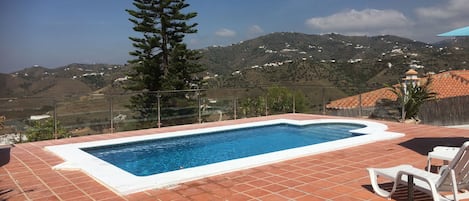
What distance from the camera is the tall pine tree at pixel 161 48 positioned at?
15.1 metres

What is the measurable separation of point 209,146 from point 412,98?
18.1 ft

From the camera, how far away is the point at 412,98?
941 centimetres

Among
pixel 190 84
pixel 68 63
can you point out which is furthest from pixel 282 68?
pixel 68 63

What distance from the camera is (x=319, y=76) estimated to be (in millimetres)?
30969

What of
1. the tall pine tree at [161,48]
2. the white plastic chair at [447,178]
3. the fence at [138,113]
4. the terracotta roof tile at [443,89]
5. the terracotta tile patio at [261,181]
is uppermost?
the tall pine tree at [161,48]

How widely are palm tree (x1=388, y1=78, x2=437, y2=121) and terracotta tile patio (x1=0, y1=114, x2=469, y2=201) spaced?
12.8ft

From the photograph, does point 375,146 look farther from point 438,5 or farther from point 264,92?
point 438,5

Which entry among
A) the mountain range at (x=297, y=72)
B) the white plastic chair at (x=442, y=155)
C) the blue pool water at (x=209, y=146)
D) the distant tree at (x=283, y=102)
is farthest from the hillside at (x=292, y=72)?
the white plastic chair at (x=442, y=155)

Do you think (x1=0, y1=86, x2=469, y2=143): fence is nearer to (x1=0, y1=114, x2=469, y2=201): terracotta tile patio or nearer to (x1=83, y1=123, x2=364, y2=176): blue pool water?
(x1=83, y1=123, x2=364, y2=176): blue pool water

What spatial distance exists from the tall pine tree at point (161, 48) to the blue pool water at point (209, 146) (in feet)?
24.4

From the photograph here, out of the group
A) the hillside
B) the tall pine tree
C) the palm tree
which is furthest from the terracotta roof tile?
the tall pine tree

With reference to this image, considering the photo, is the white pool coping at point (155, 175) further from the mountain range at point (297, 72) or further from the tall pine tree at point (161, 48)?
the mountain range at point (297, 72)

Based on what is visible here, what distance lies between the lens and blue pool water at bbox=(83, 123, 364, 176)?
19.2 ft

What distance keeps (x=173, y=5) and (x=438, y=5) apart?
34.1 ft
